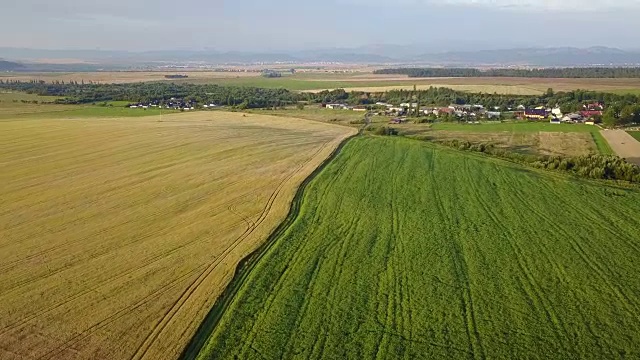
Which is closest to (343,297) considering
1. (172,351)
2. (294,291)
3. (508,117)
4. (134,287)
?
(294,291)

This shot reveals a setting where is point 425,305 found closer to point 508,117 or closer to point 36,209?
point 36,209

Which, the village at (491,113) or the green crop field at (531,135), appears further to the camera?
the village at (491,113)

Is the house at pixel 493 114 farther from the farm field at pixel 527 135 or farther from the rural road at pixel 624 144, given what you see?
the rural road at pixel 624 144

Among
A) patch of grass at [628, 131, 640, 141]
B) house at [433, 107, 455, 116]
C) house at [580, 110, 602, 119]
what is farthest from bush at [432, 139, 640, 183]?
house at [433, 107, 455, 116]

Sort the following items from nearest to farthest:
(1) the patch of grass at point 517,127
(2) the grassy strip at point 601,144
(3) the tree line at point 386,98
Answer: (2) the grassy strip at point 601,144, (1) the patch of grass at point 517,127, (3) the tree line at point 386,98

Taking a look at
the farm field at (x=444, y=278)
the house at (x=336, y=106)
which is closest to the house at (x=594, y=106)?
the house at (x=336, y=106)

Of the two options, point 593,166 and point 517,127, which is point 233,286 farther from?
point 517,127

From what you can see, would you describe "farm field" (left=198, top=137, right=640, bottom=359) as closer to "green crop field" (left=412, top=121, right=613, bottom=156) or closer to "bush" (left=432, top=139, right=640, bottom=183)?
"bush" (left=432, top=139, right=640, bottom=183)
